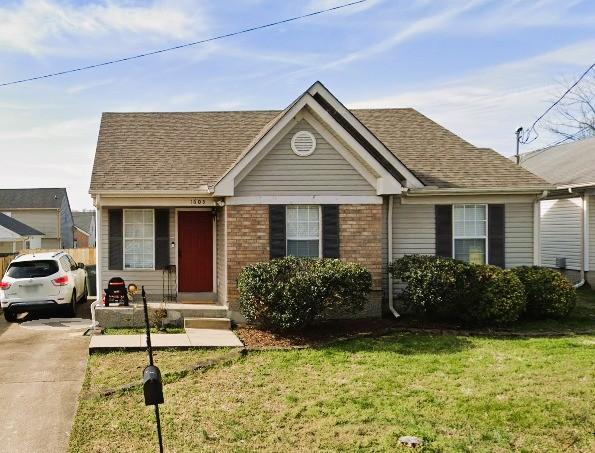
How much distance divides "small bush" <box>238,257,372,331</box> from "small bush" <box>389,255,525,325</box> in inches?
43.3

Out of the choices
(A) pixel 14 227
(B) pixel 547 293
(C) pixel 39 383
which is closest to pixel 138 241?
(C) pixel 39 383

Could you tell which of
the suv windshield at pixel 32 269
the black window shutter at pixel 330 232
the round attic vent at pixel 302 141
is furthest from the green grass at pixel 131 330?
the round attic vent at pixel 302 141

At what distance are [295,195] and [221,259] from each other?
234 cm

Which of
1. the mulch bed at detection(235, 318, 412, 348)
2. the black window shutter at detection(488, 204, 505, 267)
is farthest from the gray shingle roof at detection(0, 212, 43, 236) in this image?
the black window shutter at detection(488, 204, 505, 267)

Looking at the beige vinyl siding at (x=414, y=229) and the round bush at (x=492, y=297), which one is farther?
the beige vinyl siding at (x=414, y=229)

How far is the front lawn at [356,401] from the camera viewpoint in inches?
258

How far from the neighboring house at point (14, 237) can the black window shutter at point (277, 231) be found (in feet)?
107

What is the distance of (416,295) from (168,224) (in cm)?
632

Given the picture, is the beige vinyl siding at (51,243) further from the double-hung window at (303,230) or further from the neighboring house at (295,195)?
the double-hung window at (303,230)

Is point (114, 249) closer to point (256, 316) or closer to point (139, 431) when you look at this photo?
point (256, 316)

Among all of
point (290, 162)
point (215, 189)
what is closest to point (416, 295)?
point (290, 162)

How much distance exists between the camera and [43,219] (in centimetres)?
5628

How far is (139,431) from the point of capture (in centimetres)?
682

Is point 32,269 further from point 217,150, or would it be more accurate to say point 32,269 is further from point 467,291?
point 467,291
